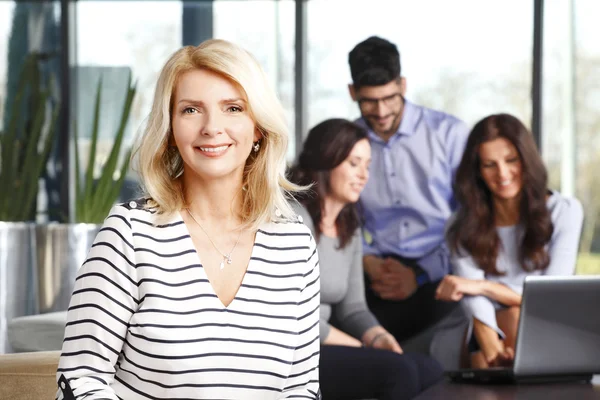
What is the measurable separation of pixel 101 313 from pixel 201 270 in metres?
0.21

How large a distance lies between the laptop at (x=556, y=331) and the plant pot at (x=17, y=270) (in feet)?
9.37

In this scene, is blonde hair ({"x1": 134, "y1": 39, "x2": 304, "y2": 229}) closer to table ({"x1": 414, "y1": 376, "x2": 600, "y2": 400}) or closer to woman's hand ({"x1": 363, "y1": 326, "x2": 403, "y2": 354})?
table ({"x1": 414, "y1": 376, "x2": 600, "y2": 400})

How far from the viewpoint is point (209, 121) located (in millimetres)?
1755

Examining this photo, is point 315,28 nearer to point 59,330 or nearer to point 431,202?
point 431,202

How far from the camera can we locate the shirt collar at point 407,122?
505 cm

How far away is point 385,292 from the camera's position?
5.05 meters

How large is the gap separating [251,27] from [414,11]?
3.48 feet

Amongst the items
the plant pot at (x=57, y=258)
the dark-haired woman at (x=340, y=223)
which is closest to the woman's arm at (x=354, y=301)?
the dark-haired woman at (x=340, y=223)

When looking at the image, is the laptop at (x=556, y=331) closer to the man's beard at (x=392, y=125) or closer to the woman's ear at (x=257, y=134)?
the woman's ear at (x=257, y=134)

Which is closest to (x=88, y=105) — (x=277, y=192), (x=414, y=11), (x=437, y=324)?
(x=414, y=11)

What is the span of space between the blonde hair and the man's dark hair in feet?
10.6

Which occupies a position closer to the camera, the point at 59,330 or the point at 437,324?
the point at 59,330

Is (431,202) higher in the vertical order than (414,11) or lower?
lower

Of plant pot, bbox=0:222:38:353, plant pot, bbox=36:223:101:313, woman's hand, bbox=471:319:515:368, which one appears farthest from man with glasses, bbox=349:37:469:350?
plant pot, bbox=0:222:38:353
